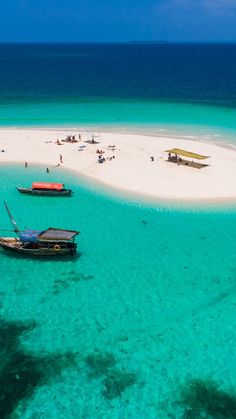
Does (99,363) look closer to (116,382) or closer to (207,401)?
(116,382)

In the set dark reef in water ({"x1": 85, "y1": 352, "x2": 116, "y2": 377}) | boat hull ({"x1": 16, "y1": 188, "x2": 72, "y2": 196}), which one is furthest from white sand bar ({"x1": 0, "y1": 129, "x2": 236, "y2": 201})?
dark reef in water ({"x1": 85, "y1": 352, "x2": 116, "y2": 377})

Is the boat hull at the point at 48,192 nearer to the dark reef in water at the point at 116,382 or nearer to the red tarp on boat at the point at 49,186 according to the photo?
the red tarp on boat at the point at 49,186

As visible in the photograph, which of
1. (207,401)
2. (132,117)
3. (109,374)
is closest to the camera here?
(207,401)

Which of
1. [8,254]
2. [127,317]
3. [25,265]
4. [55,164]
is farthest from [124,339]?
[55,164]

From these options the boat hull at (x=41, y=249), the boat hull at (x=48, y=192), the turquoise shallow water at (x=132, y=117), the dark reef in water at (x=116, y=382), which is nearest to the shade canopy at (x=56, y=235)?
the boat hull at (x=41, y=249)

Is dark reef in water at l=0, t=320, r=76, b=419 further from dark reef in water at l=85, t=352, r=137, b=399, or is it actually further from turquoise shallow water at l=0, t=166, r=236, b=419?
dark reef in water at l=85, t=352, r=137, b=399

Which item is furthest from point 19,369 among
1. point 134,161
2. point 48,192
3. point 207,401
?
point 134,161
